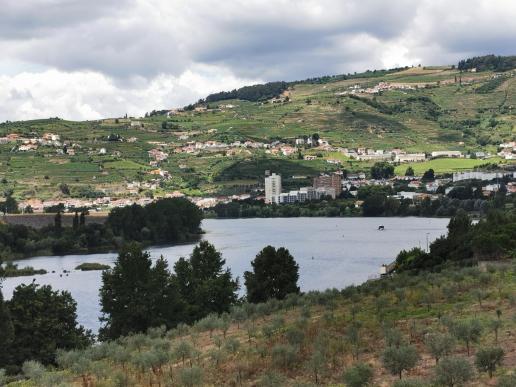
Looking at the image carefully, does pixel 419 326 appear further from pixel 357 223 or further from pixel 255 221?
pixel 255 221

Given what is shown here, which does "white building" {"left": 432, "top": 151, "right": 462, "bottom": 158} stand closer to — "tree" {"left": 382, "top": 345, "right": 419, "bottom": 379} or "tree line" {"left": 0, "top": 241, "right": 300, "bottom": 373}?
"tree line" {"left": 0, "top": 241, "right": 300, "bottom": 373}

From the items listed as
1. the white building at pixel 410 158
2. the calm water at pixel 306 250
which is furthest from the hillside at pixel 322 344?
the white building at pixel 410 158

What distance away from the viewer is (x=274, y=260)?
112 ft

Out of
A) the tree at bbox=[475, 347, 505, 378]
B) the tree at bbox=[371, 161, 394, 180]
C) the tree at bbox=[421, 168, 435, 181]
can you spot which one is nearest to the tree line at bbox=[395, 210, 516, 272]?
the tree at bbox=[475, 347, 505, 378]

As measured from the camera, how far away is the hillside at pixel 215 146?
13850 cm

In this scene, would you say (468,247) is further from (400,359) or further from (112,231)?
(112,231)

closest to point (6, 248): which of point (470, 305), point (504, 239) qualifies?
point (504, 239)

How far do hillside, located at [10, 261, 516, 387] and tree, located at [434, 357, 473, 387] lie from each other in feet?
0.55

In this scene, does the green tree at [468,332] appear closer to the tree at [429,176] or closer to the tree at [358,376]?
the tree at [358,376]

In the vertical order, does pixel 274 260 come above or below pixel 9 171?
below

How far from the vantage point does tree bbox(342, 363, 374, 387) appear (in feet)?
36.4

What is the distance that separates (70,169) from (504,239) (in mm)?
116807

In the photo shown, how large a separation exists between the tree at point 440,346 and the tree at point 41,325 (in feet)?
53.2

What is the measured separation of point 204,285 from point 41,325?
7.94 metres
